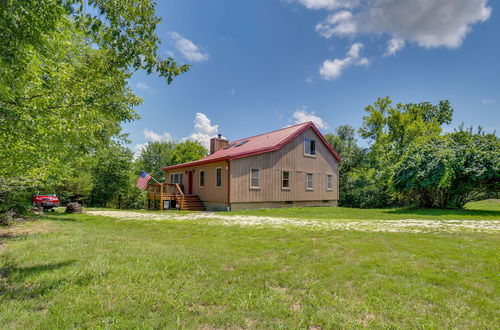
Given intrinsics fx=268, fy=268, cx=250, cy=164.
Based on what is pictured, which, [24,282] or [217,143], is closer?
[24,282]

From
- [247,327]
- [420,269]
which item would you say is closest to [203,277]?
[247,327]

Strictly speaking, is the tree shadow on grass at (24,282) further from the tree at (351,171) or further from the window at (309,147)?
the tree at (351,171)

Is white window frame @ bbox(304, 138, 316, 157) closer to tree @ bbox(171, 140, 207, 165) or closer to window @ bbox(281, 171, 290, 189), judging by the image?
window @ bbox(281, 171, 290, 189)

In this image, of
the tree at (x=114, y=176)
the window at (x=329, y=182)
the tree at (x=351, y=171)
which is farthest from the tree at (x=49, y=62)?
the tree at (x=351, y=171)

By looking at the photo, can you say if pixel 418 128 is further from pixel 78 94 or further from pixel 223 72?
pixel 78 94

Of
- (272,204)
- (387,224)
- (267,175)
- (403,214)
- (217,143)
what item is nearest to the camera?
(387,224)

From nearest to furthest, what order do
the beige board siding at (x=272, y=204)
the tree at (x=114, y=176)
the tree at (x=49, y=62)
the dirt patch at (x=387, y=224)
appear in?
the tree at (x=49, y=62), the dirt patch at (x=387, y=224), the beige board siding at (x=272, y=204), the tree at (x=114, y=176)

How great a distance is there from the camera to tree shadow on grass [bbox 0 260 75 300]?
3.23 meters

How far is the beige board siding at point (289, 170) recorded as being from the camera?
16927 millimetres

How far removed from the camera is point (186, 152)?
4119 centimetres

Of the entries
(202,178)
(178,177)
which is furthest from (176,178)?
(202,178)

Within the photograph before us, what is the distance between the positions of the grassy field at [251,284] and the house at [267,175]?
429 inches

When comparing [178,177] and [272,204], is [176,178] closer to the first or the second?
[178,177]

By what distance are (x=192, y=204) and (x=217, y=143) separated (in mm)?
7277
